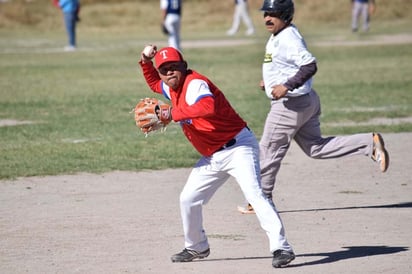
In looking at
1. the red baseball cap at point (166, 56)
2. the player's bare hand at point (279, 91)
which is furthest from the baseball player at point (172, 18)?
the red baseball cap at point (166, 56)

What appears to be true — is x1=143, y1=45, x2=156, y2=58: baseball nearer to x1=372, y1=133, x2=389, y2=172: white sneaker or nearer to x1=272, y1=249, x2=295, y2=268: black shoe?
x1=272, y1=249, x2=295, y2=268: black shoe

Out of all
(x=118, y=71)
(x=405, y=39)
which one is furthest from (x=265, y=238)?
(x=405, y=39)

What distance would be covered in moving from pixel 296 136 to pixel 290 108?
1.38 ft

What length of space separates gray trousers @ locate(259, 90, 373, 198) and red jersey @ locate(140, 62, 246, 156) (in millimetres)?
1606

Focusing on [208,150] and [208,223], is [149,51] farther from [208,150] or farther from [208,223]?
[208,223]

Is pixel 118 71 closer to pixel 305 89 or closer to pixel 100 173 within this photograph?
pixel 100 173

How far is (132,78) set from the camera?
75.7 feet

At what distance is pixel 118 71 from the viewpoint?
24.7m

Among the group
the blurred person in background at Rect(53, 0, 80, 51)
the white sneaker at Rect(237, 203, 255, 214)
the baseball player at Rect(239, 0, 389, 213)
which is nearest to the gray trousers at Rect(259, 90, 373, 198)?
the baseball player at Rect(239, 0, 389, 213)

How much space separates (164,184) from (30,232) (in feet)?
8.42

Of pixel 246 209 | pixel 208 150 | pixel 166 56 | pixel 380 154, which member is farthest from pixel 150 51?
pixel 380 154

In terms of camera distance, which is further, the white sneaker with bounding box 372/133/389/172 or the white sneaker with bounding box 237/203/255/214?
the white sneaker with bounding box 237/203/255/214

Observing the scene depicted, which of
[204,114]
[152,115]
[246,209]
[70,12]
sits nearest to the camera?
[204,114]

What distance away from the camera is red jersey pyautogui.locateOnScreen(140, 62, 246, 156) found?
6.90 meters
